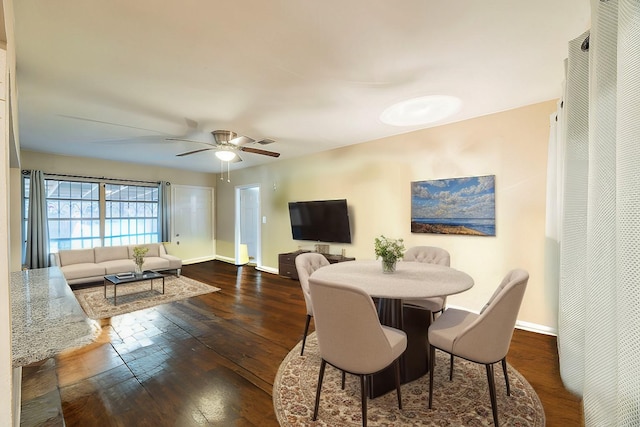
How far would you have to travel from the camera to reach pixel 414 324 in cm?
216

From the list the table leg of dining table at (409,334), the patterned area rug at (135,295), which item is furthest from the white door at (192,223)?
the table leg of dining table at (409,334)

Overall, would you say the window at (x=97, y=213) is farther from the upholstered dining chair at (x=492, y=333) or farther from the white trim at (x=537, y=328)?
the white trim at (x=537, y=328)

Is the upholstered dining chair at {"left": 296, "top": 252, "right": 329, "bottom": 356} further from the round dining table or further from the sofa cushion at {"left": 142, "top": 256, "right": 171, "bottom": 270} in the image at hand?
the sofa cushion at {"left": 142, "top": 256, "right": 171, "bottom": 270}

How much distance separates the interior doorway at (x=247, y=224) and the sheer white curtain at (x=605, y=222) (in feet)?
20.5

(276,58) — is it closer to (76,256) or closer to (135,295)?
(135,295)

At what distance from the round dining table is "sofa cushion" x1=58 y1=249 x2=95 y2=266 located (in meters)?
5.40

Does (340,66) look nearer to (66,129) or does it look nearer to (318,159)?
(318,159)

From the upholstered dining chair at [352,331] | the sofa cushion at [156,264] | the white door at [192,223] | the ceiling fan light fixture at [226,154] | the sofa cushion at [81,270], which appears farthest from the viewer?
the white door at [192,223]

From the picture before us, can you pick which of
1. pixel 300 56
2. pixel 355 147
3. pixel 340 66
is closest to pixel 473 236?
pixel 355 147

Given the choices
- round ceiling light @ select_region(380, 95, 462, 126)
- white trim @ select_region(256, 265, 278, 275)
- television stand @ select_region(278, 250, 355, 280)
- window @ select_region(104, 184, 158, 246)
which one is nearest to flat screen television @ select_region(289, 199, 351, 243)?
television stand @ select_region(278, 250, 355, 280)

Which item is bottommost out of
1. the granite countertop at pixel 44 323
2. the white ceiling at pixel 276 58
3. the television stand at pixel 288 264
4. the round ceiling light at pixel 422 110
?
the television stand at pixel 288 264

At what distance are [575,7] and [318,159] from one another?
4.01 meters

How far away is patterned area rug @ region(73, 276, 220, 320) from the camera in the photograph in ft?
12.1

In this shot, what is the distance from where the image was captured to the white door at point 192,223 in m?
7.00
